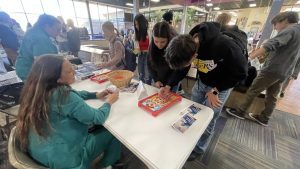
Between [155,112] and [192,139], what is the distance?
0.30 m

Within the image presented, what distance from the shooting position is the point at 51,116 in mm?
760

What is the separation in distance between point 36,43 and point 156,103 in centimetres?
133

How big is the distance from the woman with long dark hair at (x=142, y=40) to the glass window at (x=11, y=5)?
6.47m

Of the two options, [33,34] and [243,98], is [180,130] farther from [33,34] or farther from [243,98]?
[243,98]

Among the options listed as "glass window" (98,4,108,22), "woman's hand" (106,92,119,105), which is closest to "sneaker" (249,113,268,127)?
"woman's hand" (106,92,119,105)

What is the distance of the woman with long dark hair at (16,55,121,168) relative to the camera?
73cm

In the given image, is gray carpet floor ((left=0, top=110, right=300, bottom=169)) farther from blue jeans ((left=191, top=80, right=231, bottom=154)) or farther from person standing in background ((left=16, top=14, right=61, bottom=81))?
person standing in background ((left=16, top=14, right=61, bottom=81))

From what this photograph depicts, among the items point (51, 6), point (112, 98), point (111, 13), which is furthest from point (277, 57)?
point (111, 13)

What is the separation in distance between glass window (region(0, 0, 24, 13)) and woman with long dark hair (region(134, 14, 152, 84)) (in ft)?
21.2

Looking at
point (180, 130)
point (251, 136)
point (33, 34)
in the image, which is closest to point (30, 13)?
point (33, 34)

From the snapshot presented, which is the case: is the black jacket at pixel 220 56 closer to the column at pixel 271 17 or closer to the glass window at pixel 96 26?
the column at pixel 271 17

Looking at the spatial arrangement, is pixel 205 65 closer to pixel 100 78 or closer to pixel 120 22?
pixel 100 78

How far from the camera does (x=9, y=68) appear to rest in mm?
2318

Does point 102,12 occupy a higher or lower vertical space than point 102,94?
higher
